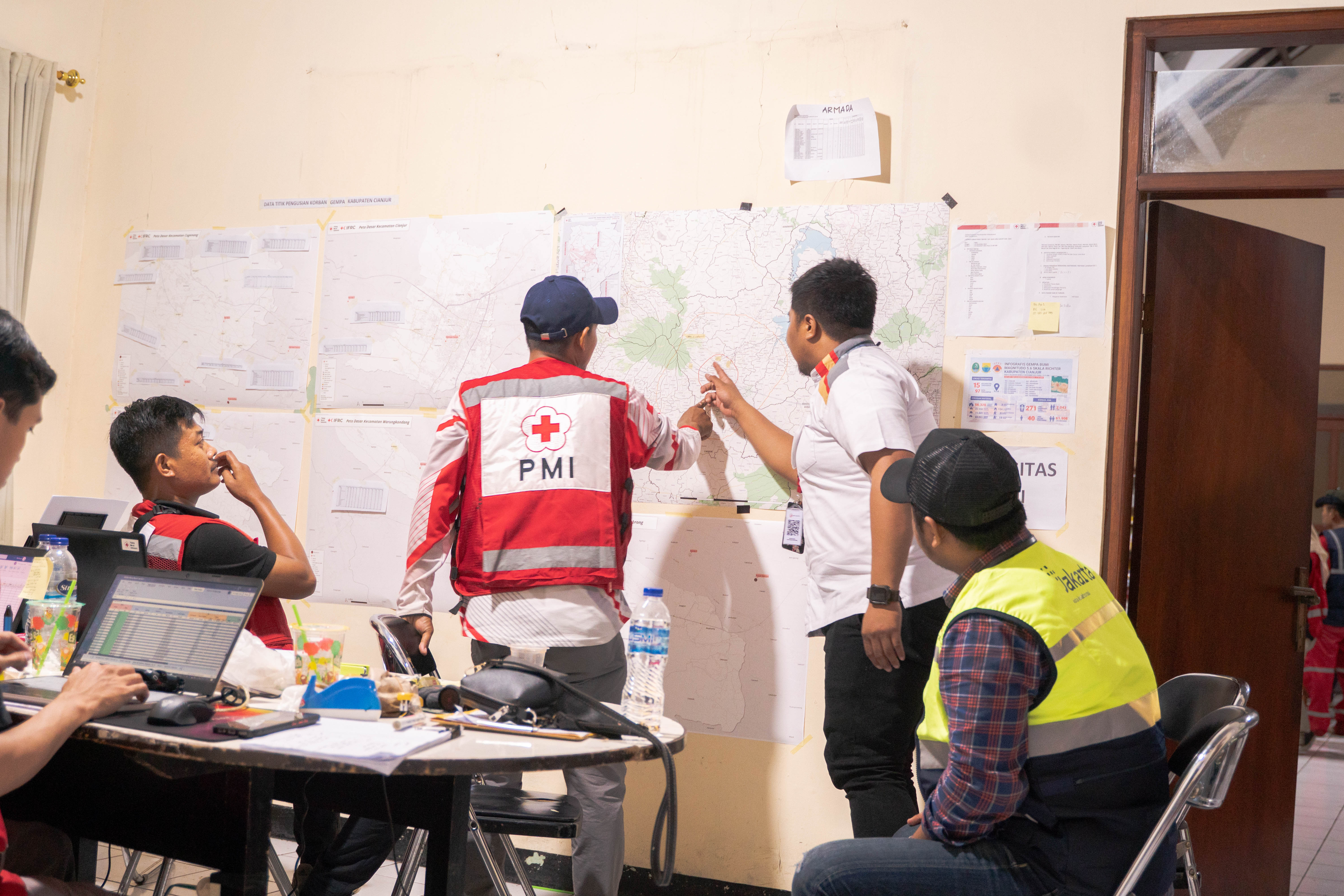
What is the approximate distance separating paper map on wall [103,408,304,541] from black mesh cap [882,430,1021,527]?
8.56ft

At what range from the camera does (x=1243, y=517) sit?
3.14 metres

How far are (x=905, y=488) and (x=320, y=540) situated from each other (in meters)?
2.40

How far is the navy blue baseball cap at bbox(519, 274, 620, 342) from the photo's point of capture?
8.66ft

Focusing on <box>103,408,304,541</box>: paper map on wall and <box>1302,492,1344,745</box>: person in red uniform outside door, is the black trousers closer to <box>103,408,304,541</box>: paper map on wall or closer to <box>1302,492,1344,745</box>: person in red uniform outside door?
<box>103,408,304,541</box>: paper map on wall

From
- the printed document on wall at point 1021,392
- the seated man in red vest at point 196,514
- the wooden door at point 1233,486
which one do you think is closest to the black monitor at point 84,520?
the seated man in red vest at point 196,514

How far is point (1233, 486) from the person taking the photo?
3.12 meters

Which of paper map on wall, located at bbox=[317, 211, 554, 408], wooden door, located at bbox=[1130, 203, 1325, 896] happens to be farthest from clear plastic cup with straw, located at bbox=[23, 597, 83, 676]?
wooden door, located at bbox=[1130, 203, 1325, 896]

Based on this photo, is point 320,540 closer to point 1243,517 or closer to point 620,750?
point 620,750

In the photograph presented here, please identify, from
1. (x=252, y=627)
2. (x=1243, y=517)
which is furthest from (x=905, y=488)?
(x=1243, y=517)

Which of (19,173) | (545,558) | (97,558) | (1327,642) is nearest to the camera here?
(97,558)

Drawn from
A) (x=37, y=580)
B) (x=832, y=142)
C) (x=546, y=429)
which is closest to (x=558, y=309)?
(x=546, y=429)

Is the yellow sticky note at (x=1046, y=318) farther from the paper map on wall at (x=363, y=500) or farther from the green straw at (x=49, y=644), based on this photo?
the green straw at (x=49, y=644)

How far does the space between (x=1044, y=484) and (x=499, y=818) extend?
1.77 metres

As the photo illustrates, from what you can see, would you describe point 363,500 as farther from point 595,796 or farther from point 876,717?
point 876,717
